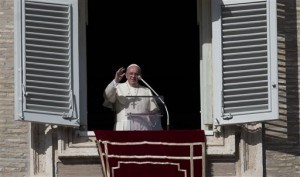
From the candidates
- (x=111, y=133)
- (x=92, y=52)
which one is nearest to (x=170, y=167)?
(x=111, y=133)

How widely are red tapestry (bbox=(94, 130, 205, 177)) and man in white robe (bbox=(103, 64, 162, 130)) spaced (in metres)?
0.31

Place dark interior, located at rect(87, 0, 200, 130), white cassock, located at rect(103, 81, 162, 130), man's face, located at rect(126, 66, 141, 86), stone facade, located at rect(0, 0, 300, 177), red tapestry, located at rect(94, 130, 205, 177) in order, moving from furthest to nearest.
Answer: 1. dark interior, located at rect(87, 0, 200, 130)
2. man's face, located at rect(126, 66, 141, 86)
3. white cassock, located at rect(103, 81, 162, 130)
4. stone facade, located at rect(0, 0, 300, 177)
5. red tapestry, located at rect(94, 130, 205, 177)

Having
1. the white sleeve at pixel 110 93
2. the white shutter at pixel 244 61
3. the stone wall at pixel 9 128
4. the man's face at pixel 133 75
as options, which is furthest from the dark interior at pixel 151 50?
the stone wall at pixel 9 128

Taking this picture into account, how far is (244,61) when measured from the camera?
19703 mm

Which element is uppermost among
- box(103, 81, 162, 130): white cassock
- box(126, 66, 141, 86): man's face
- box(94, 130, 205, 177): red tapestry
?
box(126, 66, 141, 86): man's face

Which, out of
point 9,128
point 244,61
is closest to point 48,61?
point 9,128

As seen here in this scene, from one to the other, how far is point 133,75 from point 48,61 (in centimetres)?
90

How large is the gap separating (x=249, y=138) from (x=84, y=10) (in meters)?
1.93

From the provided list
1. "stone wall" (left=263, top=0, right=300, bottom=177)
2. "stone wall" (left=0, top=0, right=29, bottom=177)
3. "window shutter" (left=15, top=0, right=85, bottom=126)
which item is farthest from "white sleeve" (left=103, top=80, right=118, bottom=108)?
"stone wall" (left=263, top=0, right=300, bottom=177)

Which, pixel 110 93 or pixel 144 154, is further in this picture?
pixel 110 93

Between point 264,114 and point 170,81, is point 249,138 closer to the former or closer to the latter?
point 264,114

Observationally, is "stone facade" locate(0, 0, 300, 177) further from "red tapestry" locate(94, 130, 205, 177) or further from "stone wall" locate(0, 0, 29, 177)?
"red tapestry" locate(94, 130, 205, 177)

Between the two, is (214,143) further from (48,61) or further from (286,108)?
(48,61)

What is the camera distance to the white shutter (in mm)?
19562
